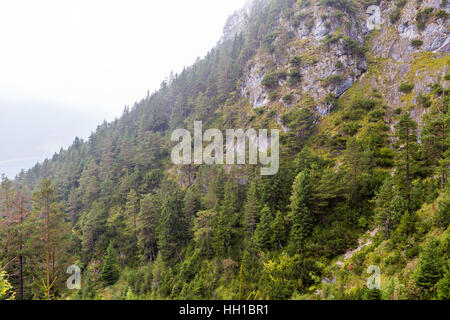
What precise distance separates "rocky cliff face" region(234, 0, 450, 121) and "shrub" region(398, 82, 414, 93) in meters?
0.40

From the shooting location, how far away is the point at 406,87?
32.8 m

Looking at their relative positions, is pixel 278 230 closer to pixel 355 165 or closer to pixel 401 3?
pixel 355 165

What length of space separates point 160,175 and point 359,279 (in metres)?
42.2

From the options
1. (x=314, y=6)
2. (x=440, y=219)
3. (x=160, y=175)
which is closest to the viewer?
(x=440, y=219)

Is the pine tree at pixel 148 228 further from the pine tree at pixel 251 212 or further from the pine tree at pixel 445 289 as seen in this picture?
the pine tree at pixel 445 289

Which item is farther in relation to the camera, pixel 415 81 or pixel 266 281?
pixel 415 81

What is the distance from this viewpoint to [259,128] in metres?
43.7

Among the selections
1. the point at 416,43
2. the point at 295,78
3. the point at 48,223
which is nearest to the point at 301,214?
the point at 48,223

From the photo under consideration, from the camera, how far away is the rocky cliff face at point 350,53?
34.2 m

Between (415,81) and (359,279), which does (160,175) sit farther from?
(415,81)

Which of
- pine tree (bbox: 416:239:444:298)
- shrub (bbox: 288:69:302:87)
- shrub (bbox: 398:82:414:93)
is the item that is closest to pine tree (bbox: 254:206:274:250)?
pine tree (bbox: 416:239:444:298)

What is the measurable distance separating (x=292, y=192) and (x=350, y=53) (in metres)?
39.2

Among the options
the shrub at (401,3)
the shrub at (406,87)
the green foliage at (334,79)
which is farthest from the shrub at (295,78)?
the shrub at (401,3)

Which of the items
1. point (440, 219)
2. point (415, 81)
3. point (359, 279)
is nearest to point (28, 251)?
point (359, 279)
